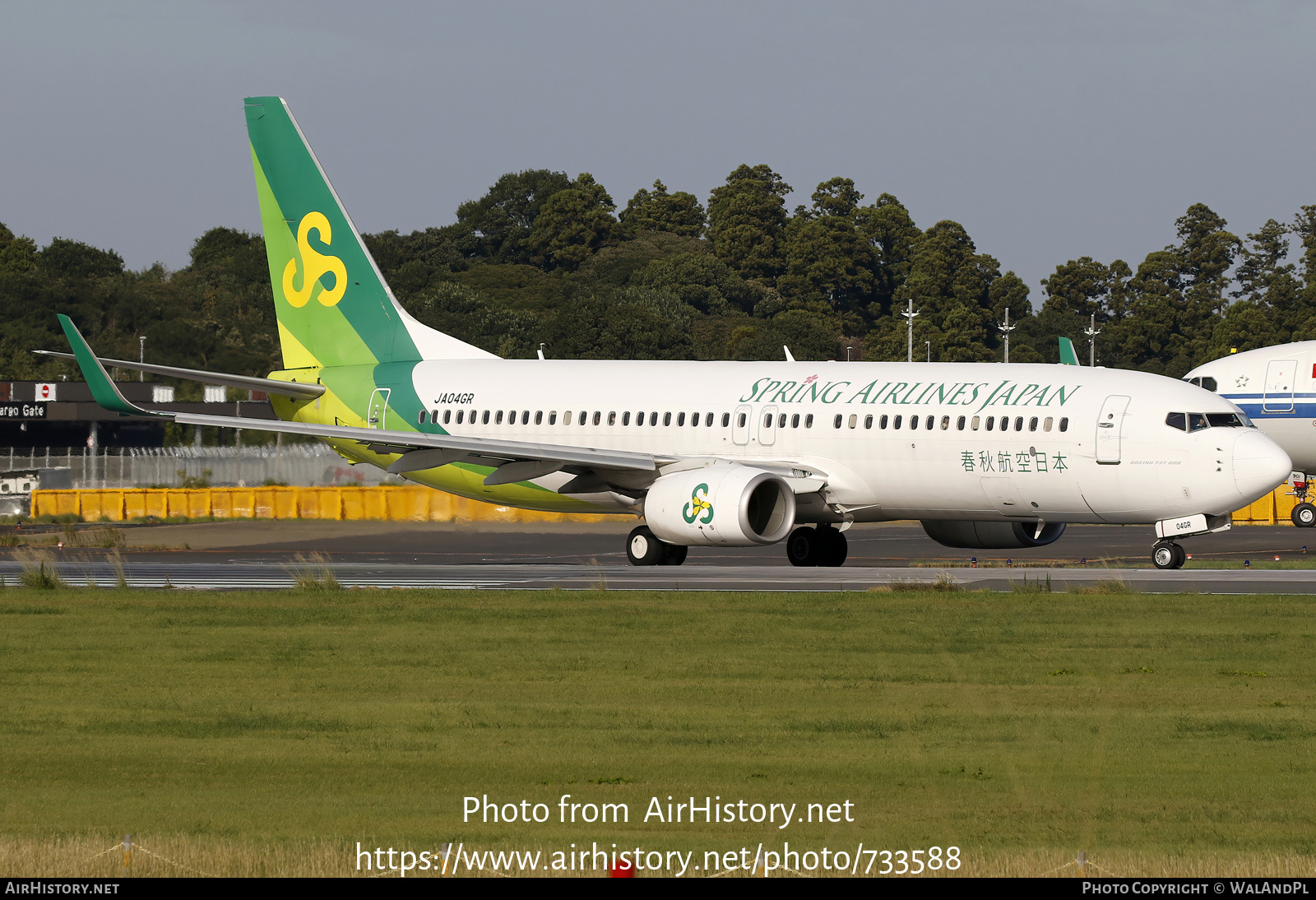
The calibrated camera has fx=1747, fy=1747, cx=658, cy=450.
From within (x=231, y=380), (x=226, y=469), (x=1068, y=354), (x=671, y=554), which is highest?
(x=1068, y=354)

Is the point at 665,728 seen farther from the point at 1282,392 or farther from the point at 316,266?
the point at 1282,392

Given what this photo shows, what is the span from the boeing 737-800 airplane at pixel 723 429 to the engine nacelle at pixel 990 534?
40mm

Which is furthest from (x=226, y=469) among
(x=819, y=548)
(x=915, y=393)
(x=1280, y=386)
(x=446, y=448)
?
(x=1280, y=386)

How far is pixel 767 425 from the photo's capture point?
31.9 metres

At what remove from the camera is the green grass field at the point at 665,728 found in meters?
10.3

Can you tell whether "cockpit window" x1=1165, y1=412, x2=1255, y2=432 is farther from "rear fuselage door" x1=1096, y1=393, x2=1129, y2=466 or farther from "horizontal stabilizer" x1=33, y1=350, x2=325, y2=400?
"horizontal stabilizer" x1=33, y1=350, x2=325, y2=400

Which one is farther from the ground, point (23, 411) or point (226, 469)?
point (23, 411)

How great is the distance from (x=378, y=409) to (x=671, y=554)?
737 centimetres

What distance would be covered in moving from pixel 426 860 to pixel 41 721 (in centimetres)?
655

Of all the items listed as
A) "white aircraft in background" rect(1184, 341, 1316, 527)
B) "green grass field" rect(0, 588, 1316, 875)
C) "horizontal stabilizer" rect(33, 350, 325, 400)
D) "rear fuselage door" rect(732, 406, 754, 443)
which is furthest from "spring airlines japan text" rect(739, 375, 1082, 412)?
"white aircraft in background" rect(1184, 341, 1316, 527)

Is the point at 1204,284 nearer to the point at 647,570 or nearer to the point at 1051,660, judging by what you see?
the point at 647,570

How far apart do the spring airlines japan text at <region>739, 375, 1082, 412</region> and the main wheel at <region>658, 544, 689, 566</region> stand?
9.83ft

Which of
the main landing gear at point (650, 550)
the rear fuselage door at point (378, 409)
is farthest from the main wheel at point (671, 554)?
the rear fuselage door at point (378, 409)

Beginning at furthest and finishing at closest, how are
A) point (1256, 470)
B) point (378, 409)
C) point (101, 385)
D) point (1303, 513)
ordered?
point (1303, 513) → point (378, 409) → point (101, 385) → point (1256, 470)
